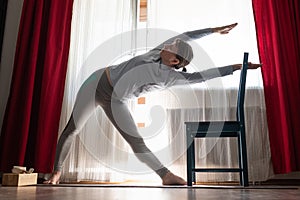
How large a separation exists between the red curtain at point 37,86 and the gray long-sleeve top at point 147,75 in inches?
25.2

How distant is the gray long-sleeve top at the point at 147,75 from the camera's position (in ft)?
6.88

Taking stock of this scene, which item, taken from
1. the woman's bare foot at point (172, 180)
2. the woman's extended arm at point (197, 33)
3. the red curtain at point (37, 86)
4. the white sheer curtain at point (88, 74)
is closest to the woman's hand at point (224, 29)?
the woman's extended arm at point (197, 33)

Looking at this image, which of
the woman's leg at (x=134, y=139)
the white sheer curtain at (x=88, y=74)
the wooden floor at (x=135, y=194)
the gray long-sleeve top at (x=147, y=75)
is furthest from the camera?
the white sheer curtain at (x=88, y=74)

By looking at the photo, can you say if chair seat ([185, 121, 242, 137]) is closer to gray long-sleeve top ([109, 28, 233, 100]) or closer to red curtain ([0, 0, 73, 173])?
gray long-sleeve top ([109, 28, 233, 100])

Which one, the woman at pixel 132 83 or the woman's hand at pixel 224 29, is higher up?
the woman's hand at pixel 224 29

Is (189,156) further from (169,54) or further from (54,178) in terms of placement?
(54,178)

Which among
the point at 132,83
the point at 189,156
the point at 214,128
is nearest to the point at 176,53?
the point at 132,83

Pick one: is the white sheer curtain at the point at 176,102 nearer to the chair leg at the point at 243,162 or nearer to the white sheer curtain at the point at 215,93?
the white sheer curtain at the point at 215,93

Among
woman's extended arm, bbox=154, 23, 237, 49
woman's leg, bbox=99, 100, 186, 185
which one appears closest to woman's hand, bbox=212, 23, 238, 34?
woman's extended arm, bbox=154, 23, 237, 49

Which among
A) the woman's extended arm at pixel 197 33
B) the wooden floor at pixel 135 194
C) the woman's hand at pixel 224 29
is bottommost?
the wooden floor at pixel 135 194

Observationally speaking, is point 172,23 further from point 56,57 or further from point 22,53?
point 22,53

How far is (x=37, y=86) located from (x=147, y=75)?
1011 millimetres

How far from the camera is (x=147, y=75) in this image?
210 cm

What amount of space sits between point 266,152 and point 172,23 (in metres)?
1.24
